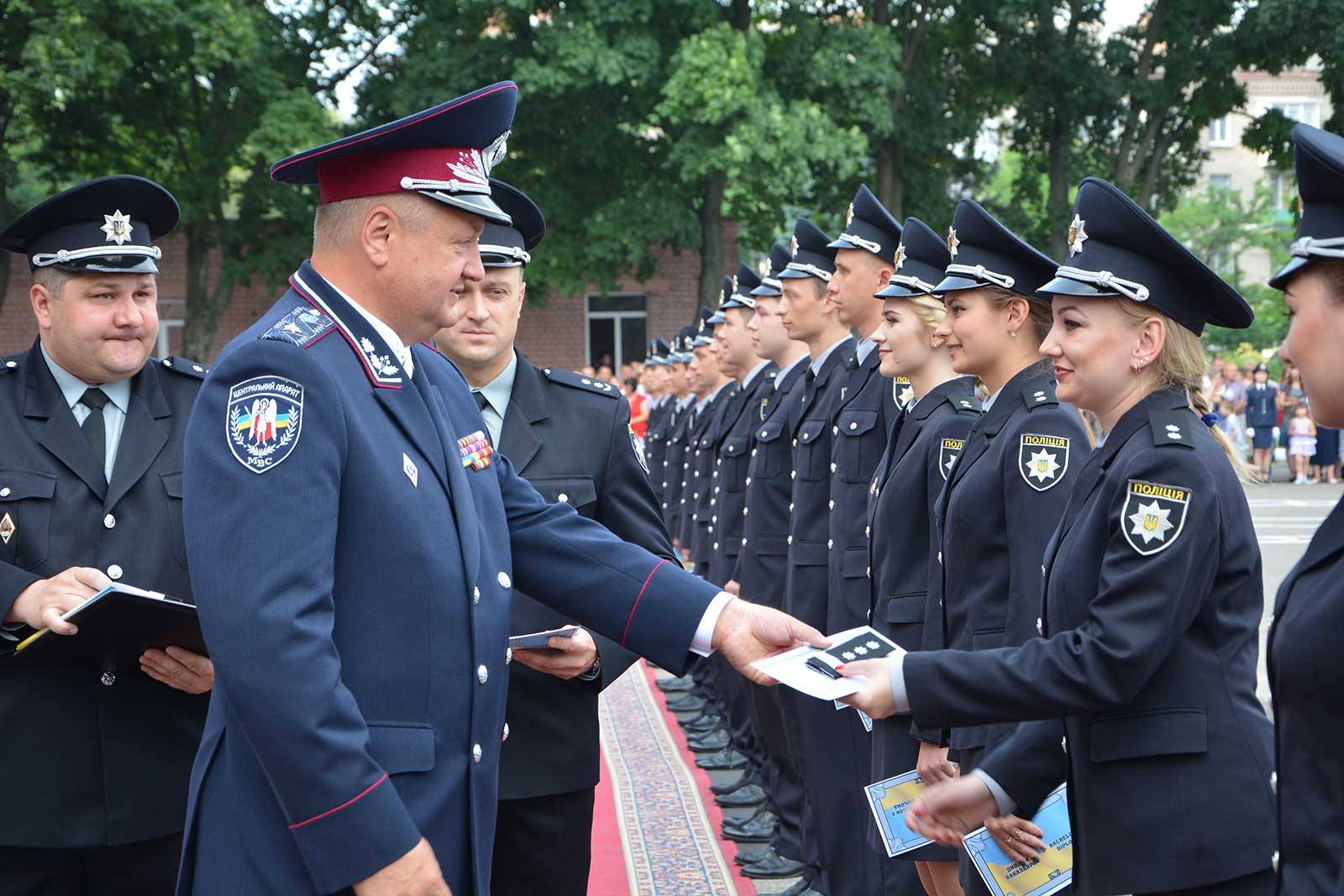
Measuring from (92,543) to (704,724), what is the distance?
6027mm

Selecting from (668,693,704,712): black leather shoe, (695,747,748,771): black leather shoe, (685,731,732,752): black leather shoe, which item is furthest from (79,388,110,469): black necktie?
(668,693,704,712): black leather shoe

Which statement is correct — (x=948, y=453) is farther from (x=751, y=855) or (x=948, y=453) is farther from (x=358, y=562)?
(x=751, y=855)

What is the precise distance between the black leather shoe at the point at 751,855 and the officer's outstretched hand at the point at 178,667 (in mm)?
3400

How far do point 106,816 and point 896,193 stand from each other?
82.9ft

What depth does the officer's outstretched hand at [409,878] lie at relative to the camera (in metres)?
2.22

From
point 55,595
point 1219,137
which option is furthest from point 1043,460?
point 1219,137

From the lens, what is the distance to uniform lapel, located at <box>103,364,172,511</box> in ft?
11.3

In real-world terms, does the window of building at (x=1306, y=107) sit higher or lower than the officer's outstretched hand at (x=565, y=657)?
higher

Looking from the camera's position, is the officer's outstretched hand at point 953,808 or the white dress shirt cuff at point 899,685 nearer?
the white dress shirt cuff at point 899,685

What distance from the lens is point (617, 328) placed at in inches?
1303

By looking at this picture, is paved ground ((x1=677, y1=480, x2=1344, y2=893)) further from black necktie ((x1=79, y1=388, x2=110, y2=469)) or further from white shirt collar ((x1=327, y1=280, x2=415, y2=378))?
white shirt collar ((x1=327, y1=280, x2=415, y2=378))

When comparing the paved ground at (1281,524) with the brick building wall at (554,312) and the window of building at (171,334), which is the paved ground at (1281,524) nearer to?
the brick building wall at (554,312)

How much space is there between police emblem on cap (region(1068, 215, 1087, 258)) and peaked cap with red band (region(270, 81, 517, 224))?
141cm

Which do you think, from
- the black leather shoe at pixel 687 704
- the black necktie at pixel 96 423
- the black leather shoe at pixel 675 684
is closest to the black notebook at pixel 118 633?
the black necktie at pixel 96 423
